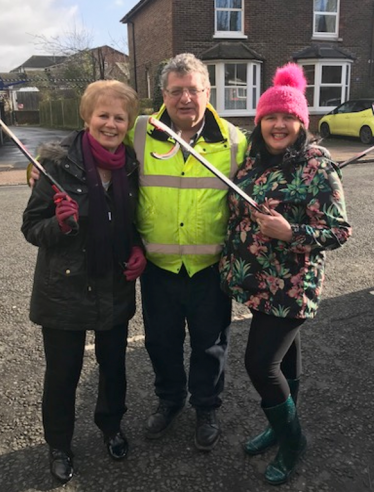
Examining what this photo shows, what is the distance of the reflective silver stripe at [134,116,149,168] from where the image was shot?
2.36 meters

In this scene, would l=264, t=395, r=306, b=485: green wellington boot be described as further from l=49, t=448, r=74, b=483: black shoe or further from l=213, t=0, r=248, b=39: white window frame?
l=213, t=0, r=248, b=39: white window frame

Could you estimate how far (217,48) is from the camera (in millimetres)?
19922

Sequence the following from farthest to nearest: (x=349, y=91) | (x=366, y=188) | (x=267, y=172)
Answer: (x=349, y=91), (x=366, y=188), (x=267, y=172)

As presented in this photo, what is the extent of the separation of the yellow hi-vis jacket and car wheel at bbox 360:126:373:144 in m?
16.1

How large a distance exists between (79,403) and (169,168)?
159cm

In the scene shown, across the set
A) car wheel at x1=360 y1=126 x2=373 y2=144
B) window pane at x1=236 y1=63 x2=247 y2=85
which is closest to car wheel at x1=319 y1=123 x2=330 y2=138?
car wheel at x1=360 y1=126 x2=373 y2=144

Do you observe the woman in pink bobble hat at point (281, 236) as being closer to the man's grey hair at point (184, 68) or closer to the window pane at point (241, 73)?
the man's grey hair at point (184, 68)

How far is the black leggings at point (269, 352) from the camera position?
217 centimetres

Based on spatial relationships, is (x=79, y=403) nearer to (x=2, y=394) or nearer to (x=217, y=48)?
(x=2, y=394)

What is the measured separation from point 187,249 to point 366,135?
16555 mm

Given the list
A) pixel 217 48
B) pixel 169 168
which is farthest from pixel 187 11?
pixel 169 168

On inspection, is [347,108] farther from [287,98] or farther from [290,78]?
[287,98]

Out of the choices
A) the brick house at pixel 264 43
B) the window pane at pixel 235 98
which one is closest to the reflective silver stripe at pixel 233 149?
the brick house at pixel 264 43

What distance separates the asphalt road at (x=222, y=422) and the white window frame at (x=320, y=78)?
1925 centimetres
